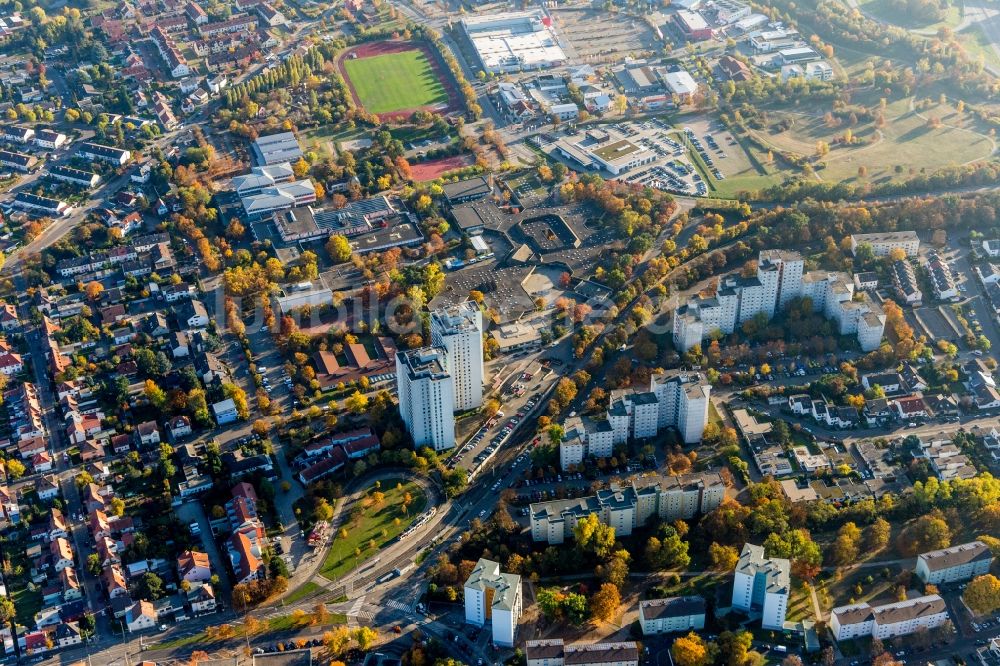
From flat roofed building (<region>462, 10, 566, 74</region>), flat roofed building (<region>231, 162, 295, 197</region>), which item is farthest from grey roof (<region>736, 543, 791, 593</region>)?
flat roofed building (<region>462, 10, 566, 74</region>)

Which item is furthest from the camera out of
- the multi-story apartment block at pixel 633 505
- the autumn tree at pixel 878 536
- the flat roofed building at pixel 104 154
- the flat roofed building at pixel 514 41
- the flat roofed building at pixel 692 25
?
the flat roofed building at pixel 692 25

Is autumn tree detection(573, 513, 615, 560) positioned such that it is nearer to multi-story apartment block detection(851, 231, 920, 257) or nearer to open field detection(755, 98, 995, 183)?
multi-story apartment block detection(851, 231, 920, 257)

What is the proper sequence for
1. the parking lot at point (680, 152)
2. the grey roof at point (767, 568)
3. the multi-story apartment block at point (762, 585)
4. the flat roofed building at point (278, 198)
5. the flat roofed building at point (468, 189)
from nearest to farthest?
1. the multi-story apartment block at point (762, 585)
2. the grey roof at point (767, 568)
3. the flat roofed building at point (278, 198)
4. the flat roofed building at point (468, 189)
5. the parking lot at point (680, 152)

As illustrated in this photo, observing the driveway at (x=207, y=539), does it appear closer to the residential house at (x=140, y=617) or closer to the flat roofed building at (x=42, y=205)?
the residential house at (x=140, y=617)

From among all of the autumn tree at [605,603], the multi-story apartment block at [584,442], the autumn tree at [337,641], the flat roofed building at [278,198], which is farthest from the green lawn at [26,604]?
the flat roofed building at [278,198]

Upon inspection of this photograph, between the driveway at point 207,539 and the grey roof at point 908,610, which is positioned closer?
the grey roof at point 908,610

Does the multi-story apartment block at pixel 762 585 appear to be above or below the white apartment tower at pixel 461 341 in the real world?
below

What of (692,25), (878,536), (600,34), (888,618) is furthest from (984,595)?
(600,34)
